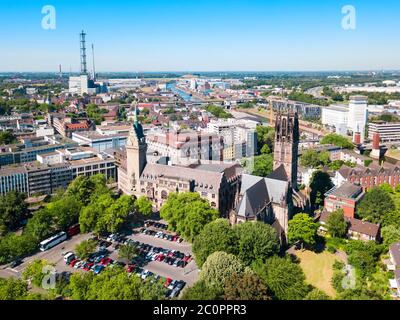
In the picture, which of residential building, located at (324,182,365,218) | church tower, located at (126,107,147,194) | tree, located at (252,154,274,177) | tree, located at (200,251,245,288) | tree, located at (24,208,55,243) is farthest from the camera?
tree, located at (252,154,274,177)

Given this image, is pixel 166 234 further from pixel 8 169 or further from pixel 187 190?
pixel 8 169

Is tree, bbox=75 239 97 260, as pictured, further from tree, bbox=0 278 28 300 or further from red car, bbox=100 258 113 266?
tree, bbox=0 278 28 300

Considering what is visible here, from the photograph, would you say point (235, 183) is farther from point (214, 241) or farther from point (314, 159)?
point (314, 159)

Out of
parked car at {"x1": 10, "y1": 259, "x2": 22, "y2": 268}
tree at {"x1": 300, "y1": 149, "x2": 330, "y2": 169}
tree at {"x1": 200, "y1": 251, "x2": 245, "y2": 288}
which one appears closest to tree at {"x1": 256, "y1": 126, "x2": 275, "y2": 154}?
tree at {"x1": 300, "y1": 149, "x2": 330, "y2": 169}

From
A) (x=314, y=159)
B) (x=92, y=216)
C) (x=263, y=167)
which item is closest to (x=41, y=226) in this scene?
(x=92, y=216)

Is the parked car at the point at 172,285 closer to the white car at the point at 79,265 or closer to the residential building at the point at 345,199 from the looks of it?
the white car at the point at 79,265

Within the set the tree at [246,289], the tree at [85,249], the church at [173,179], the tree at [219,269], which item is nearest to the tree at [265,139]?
the church at [173,179]
